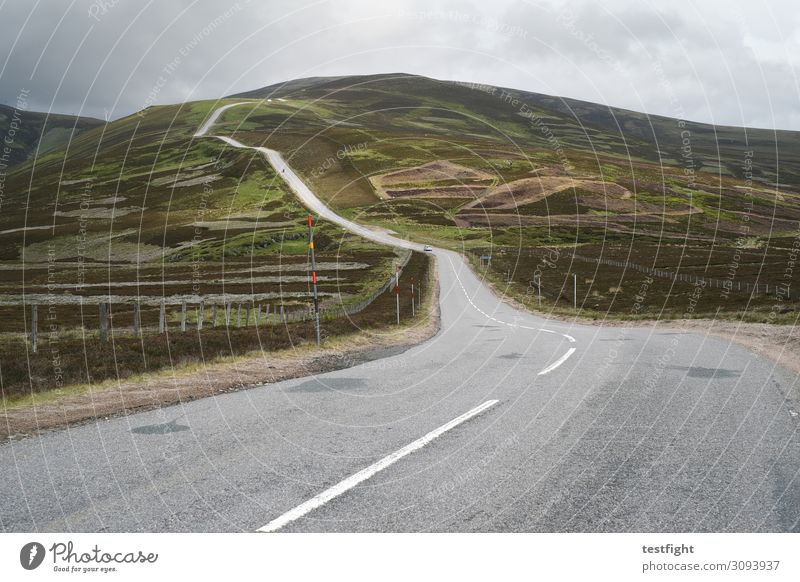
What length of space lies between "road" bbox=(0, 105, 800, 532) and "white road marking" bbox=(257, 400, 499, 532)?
0.03 metres

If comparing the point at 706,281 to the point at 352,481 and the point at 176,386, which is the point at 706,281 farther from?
the point at 352,481

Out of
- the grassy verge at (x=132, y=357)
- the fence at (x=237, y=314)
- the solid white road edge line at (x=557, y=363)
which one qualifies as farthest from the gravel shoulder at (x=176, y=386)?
the fence at (x=237, y=314)


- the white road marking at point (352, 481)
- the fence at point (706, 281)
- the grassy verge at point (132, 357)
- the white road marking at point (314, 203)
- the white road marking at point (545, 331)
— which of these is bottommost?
the fence at point (706, 281)

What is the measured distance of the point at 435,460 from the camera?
717 cm

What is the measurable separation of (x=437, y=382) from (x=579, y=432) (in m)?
4.97

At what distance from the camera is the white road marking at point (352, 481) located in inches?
Result: 207

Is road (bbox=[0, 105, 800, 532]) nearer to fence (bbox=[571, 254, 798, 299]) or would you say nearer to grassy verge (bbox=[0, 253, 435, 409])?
grassy verge (bbox=[0, 253, 435, 409])

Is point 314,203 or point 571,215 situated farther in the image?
point 314,203

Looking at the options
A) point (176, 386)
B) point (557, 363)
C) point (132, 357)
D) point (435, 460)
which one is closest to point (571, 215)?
point (557, 363)

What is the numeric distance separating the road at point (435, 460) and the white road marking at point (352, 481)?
0.03 m

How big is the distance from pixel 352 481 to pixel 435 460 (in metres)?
1.19

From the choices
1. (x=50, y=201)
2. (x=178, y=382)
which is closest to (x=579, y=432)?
(x=178, y=382)

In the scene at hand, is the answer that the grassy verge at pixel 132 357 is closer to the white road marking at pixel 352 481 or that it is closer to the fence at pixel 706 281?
the white road marking at pixel 352 481

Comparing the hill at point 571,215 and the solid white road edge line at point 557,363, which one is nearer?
the solid white road edge line at point 557,363
